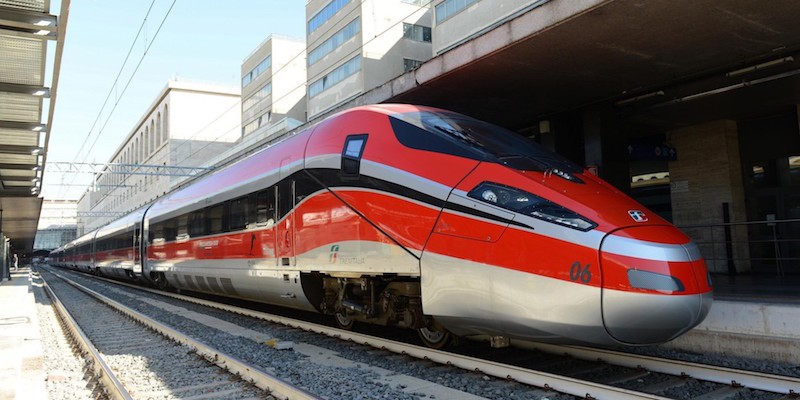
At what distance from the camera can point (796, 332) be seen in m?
5.49

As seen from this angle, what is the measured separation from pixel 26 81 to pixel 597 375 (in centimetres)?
1140

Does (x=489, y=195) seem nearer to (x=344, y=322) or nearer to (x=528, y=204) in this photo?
(x=528, y=204)

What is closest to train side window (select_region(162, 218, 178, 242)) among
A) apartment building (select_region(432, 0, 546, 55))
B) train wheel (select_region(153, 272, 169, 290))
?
train wheel (select_region(153, 272, 169, 290))

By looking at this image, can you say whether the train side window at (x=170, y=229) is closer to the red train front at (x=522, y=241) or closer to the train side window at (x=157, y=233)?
the train side window at (x=157, y=233)

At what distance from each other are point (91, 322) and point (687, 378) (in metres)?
10.8

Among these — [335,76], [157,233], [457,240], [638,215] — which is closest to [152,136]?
[335,76]

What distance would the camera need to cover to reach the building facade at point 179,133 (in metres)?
63.5

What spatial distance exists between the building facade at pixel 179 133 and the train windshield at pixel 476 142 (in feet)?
184

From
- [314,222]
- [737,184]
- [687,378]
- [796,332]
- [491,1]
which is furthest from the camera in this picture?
[491,1]

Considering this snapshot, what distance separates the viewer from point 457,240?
4.94 metres

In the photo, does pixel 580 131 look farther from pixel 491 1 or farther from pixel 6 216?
pixel 6 216

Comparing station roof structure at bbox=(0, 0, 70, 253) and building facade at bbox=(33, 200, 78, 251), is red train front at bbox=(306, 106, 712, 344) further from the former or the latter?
building facade at bbox=(33, 200, 78, 251)

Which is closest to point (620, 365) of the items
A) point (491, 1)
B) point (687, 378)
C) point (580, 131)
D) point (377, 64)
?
point (687, 378)

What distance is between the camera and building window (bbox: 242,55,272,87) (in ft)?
188
